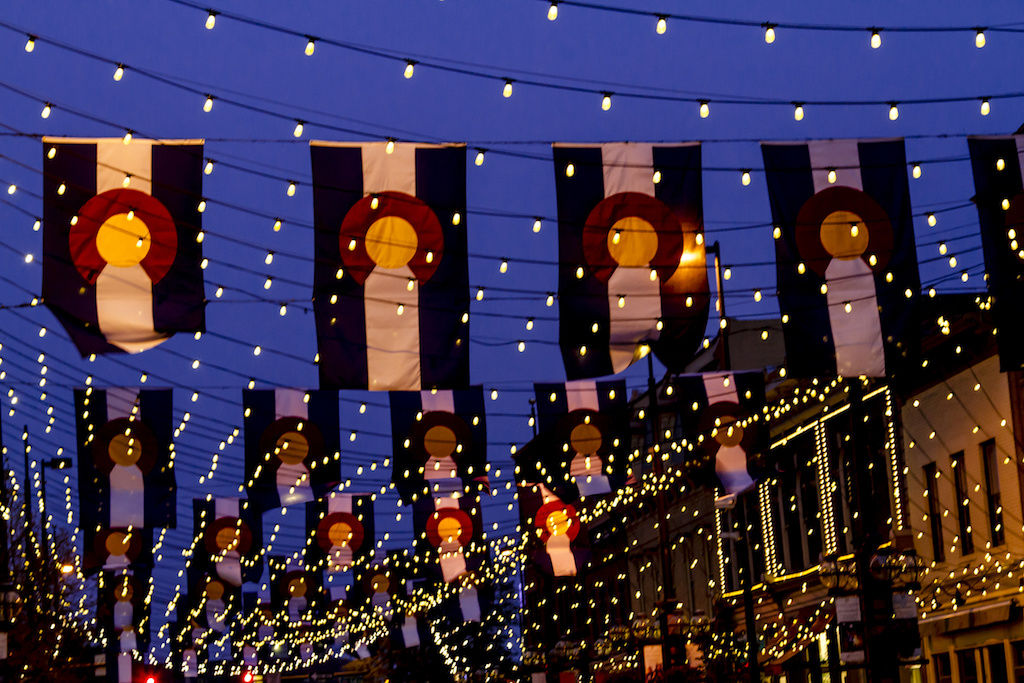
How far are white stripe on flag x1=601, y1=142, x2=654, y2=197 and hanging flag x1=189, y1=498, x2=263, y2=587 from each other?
21303 mm

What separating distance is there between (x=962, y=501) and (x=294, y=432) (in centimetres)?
1273

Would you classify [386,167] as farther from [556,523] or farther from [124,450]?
[556,523]

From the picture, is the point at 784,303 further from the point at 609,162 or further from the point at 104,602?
the point at 104,602

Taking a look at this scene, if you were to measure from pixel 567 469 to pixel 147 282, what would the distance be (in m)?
13.2

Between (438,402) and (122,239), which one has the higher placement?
(438,402)

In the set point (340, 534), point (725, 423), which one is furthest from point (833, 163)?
point (340, 534)

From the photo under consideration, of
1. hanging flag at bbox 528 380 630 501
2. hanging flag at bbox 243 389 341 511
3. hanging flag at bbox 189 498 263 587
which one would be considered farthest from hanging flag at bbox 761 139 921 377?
hanging flag at bbox 189 498 263 587

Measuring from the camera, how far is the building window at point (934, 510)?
2857 centimetres

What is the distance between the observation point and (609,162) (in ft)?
55.1

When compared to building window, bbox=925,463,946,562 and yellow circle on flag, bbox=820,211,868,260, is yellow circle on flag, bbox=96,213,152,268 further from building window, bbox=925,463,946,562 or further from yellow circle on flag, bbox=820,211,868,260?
building window, bbox=925,463,946,562

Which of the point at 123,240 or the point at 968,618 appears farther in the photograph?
the point at 968,618

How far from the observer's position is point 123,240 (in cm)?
1576

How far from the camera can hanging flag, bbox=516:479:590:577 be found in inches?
1362

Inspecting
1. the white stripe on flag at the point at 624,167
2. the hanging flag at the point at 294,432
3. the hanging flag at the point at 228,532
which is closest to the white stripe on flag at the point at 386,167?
the white stripe on flag at the point at 624,167
